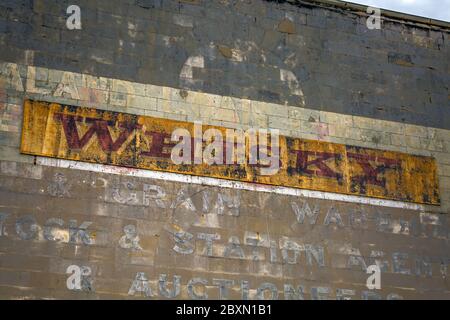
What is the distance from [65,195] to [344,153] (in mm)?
5461

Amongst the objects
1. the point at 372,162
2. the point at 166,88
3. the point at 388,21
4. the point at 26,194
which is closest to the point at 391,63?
the point at 388,21

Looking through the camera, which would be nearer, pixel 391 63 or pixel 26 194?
pixel 26 194

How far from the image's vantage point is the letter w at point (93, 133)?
1539 cm

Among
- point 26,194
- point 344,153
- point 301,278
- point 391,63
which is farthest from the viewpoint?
point 391,63

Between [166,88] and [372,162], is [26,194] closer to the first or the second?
[166,88]

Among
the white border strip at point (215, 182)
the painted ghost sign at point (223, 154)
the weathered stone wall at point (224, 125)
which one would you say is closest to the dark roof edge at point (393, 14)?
the weathered stone wall at point (224, 125)

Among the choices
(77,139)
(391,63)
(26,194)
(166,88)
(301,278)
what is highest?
(391,63)

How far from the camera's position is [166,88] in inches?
644

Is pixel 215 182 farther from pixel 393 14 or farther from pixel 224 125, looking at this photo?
pixel 393 14

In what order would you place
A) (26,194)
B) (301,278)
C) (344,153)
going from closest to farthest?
(26,194), (301,278), (344,153)

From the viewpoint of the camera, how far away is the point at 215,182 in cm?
1602

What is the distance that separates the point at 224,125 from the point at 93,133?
246 centimetres

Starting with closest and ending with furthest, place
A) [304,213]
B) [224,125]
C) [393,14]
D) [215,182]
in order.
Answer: [215,182]
[304,213]
[224,125]
[393,14]

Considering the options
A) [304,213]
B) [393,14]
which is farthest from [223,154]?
[393,14]
